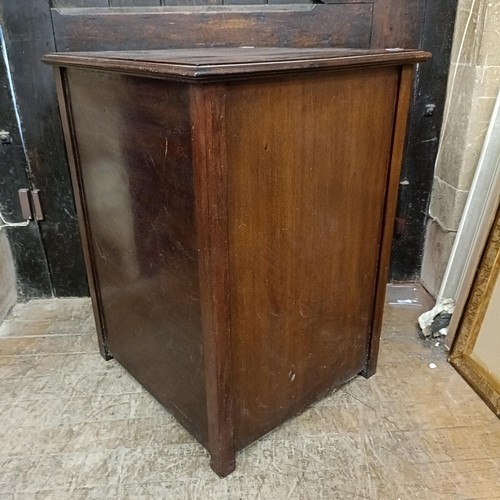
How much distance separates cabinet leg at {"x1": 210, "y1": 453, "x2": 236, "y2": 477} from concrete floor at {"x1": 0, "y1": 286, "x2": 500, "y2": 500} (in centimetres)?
2

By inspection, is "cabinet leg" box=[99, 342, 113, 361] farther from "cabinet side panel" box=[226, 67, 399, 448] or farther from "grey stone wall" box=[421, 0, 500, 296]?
"grey stone wall" box=[421, 0, 500, 296]

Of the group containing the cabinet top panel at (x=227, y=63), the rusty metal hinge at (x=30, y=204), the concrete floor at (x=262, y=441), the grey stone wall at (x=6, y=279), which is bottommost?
the concrete floor at (x=262, y=441)

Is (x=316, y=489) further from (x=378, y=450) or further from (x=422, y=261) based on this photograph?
(x=422, y=261)

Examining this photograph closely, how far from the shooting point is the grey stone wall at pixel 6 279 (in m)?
1.70

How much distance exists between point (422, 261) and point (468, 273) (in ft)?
1.35

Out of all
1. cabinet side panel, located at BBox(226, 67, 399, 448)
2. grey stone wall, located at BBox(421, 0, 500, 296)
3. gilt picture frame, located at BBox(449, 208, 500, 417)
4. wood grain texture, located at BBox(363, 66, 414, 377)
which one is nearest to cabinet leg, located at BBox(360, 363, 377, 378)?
wood grain texture, located at BBox(363, 66, 414, 377)

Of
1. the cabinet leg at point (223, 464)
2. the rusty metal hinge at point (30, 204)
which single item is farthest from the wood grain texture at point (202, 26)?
the cabinet leg at point (223, 464)

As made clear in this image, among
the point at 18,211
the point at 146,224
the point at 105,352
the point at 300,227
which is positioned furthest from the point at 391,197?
the point at 18,211

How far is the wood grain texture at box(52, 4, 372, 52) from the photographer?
4.71 ft

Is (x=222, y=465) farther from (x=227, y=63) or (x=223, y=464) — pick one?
(x=227, y=63)

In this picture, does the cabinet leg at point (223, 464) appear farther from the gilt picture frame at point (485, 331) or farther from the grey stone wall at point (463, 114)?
the grey stone wall at point (463, 114)

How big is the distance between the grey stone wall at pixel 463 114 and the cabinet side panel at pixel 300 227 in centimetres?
49

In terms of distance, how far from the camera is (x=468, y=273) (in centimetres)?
144

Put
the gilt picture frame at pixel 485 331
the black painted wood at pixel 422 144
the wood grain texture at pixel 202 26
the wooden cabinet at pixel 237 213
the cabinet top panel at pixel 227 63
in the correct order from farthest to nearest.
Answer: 1. the black painted wood at pixel 422 144
2. the wood grain texture at pixel 202 26
3. the gilt picture frame at pixel 485 331
4. the wooden cabinet at pixel 237 213
5. the cabinet top panel at pixel 227 63
